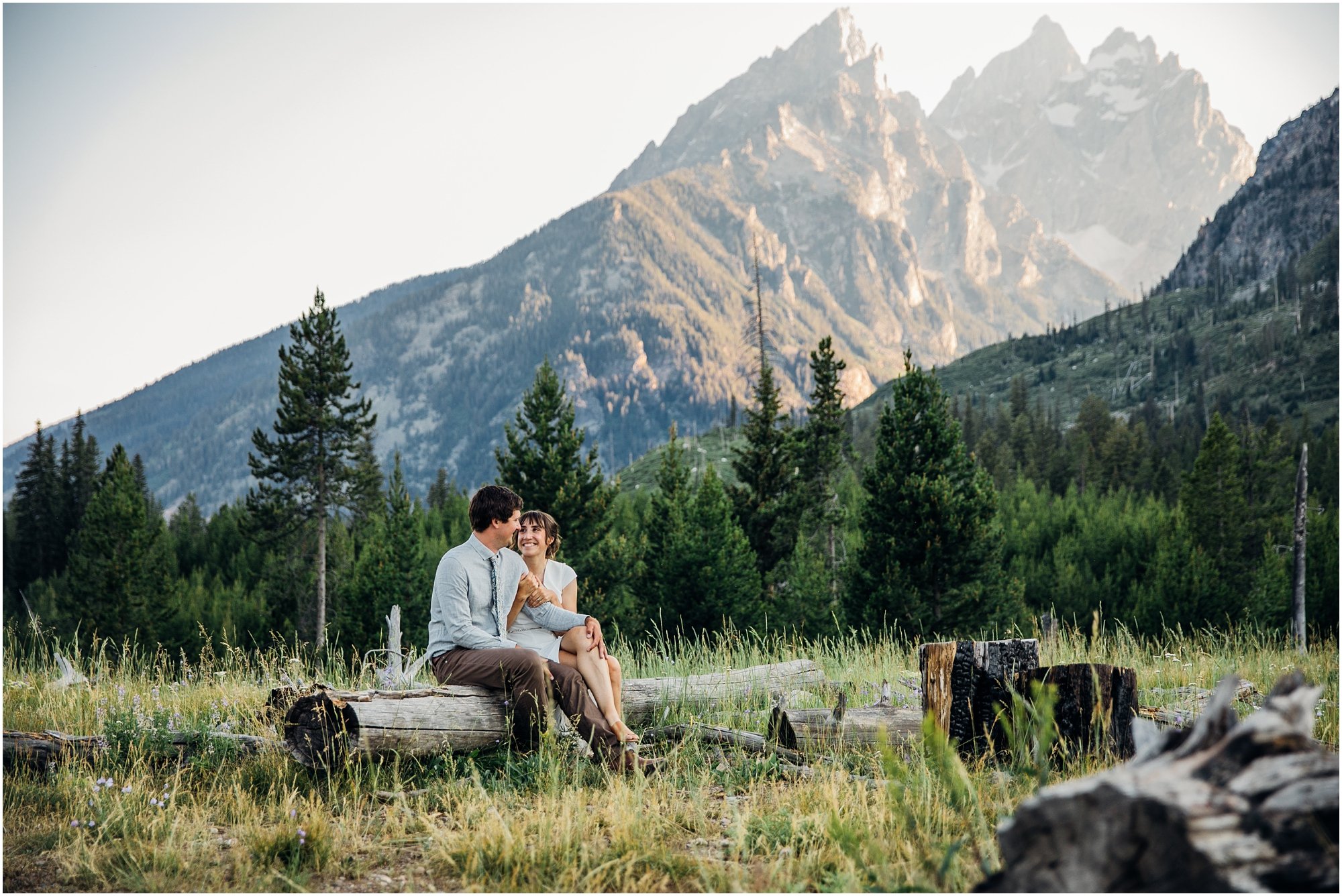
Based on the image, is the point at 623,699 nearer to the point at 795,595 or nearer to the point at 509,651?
the point at 509,651

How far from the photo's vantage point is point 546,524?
622 centimetres

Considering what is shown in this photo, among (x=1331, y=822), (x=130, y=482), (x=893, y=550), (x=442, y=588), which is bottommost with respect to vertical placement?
(x=893, y=550)

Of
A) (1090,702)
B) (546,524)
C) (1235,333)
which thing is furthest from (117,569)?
(1235,333)

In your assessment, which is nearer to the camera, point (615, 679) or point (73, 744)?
point (73, 744)

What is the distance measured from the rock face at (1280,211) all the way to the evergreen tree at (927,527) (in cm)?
16064

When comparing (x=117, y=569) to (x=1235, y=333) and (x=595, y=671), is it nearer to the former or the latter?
(x=595, y=671)

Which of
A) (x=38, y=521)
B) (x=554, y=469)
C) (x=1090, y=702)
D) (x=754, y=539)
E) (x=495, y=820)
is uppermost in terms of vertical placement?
(x=38, y=521)

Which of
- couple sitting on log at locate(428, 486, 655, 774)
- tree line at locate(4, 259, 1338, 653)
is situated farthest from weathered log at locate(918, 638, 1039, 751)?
tree line at locate(4, 259, 1338, 653)

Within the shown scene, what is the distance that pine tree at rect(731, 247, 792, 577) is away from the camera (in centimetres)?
3700

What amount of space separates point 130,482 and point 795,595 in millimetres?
A: 28782

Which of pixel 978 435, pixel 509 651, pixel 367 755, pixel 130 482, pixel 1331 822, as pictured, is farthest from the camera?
pixel 978 435

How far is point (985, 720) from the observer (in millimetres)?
5258

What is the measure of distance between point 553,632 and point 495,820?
218cm

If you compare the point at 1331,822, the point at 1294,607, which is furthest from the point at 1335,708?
the point at 1294,607
